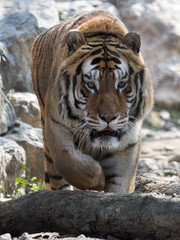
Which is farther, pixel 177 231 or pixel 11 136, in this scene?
pixel 11 136

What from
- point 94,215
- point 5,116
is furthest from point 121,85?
point 5,116

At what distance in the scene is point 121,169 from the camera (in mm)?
3570

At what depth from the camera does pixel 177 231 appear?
243cm

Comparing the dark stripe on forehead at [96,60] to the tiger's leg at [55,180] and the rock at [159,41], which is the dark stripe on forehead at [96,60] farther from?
the rock at [159,41]

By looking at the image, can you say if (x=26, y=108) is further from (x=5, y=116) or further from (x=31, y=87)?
(x=5, y=116)

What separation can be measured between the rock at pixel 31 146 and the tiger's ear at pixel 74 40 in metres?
1.89

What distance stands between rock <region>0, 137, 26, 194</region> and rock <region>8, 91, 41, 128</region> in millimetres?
1523

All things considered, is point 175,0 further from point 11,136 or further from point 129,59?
point 129,59

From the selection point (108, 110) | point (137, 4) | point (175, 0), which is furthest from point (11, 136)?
point (175, 0)

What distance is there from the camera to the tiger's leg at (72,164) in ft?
10.6

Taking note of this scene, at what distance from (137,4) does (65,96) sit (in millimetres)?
9028

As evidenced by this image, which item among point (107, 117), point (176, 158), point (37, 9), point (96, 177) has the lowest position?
point (176, 158)

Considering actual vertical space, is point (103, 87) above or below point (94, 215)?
above

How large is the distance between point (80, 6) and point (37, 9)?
2.46m
